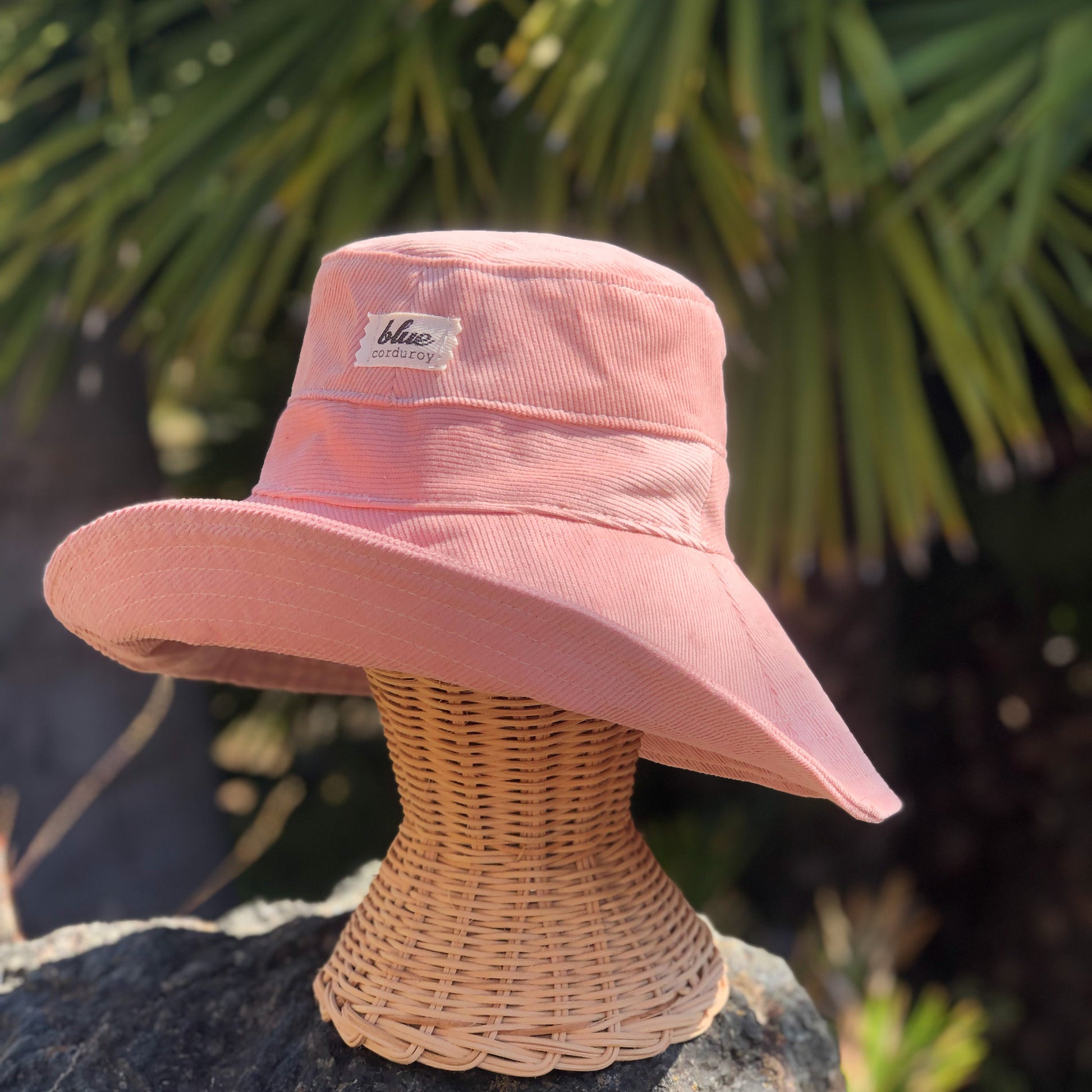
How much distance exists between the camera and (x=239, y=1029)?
0.92 m

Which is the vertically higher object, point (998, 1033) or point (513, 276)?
point (513, 276)

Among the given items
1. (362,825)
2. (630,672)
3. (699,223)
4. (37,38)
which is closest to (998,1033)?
(362,825)

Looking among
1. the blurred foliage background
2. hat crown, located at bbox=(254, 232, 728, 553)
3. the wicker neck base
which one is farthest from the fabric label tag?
the blurred foliage background

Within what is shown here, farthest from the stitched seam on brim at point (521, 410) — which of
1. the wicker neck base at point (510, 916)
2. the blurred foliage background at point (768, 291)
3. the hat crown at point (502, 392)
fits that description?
the blurred foliage background at point (768, 291)

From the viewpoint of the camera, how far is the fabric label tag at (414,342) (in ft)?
2.29

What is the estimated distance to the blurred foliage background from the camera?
1.32 m

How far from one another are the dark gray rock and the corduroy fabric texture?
241mm

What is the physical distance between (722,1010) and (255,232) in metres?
1.17

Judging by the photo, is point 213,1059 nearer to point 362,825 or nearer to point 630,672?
point 630,672

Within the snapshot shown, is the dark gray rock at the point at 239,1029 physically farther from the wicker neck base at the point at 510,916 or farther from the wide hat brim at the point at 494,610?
the wide hat brim at the point at 494,610

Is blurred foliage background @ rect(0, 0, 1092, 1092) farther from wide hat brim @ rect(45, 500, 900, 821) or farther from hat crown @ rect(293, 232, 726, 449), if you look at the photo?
wide hat brim @ rect(45, 500, 900, 821)

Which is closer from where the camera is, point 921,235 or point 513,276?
point 513,276

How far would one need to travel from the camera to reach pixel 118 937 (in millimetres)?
1046

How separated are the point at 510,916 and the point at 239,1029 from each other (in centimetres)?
32
